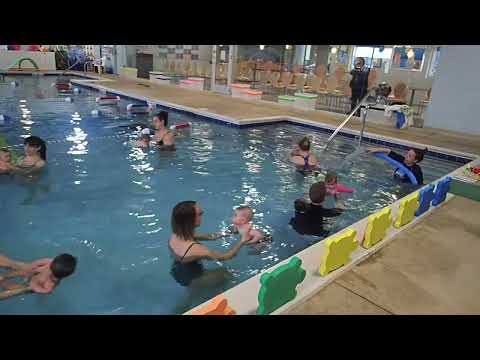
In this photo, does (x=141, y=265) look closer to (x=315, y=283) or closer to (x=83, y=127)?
(x=315, y=283)

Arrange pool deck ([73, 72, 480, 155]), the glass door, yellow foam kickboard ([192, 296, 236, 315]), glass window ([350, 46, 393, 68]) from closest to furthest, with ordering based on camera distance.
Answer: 1. yellow foam kickboard ([192, 296, 236, 315])
2. pool deck ([73, 72, 480, 155])
3. the glass door
4. glass window ([350, 46, 393, 68])

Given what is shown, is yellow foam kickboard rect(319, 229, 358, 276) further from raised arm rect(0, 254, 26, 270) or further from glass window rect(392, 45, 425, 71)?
glass window rect(392, 45, 425, 71)

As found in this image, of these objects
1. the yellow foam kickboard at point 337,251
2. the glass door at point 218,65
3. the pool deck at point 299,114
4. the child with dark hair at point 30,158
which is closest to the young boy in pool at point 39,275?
the yellow foam kickboard at point 337,251

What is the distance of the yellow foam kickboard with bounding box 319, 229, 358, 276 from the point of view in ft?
9.62

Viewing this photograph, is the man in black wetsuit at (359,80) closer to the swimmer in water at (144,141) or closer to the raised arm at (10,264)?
the swimmer in water at (144,141)

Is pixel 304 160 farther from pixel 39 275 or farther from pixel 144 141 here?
pixel 39 275

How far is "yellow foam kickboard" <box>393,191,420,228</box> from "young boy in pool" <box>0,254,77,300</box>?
3.11m

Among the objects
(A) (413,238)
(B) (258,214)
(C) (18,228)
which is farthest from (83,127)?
(A) (413,238)

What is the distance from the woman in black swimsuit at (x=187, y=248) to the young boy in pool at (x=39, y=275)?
0.90 metres

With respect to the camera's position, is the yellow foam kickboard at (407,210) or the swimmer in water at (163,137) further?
the swimmer in water at (163,137)

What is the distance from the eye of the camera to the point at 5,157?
17.7ft

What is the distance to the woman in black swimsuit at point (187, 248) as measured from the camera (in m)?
3.45

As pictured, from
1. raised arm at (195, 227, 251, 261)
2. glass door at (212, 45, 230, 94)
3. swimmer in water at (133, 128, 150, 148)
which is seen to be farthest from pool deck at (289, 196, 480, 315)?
glass door at (212, 45, 230, 94)
